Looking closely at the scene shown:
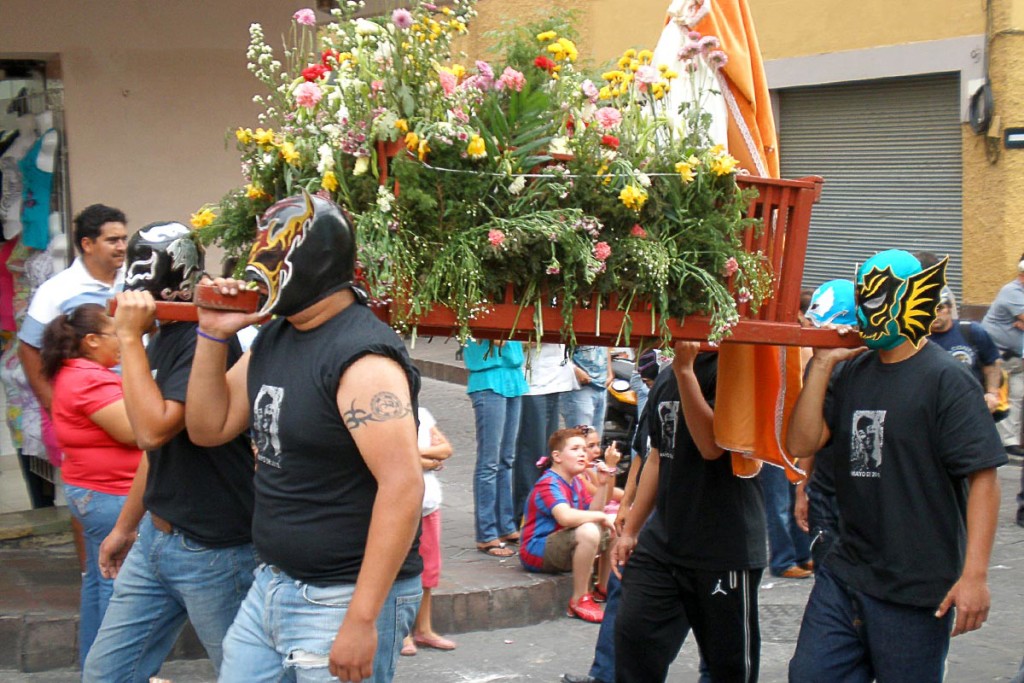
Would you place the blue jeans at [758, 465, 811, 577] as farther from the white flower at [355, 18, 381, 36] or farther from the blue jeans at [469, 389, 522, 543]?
the white flower at [355, 18, 381, 36]

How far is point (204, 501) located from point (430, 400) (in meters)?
10.3

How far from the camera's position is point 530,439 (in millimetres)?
8320

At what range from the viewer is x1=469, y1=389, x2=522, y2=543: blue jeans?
7.82 meters

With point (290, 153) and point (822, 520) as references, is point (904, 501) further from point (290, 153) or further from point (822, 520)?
point (290, 153)

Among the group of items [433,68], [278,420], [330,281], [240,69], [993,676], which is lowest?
[993,676]

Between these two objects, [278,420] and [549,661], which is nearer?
[278,420]

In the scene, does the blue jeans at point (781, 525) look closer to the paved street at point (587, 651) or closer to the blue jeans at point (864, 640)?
the paved street at point (587, 651)

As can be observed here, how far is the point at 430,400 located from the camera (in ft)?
47.5

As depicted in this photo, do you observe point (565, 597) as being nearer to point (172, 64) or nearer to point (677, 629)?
point (677, 629)

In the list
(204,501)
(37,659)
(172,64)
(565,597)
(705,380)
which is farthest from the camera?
(172,64)

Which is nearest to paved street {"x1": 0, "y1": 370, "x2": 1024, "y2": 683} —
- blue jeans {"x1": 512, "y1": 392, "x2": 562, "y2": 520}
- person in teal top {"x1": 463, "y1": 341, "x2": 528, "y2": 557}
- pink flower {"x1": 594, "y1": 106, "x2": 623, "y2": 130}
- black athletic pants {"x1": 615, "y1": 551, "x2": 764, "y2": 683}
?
person in teal top {"x1": 463, "y1": 341, "x2": 528, "y2": 557}

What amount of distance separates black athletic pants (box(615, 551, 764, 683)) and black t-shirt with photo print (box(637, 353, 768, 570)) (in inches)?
2.1

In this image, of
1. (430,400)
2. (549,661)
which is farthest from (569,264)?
(430,400)

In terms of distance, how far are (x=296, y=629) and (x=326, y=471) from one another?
427mm
